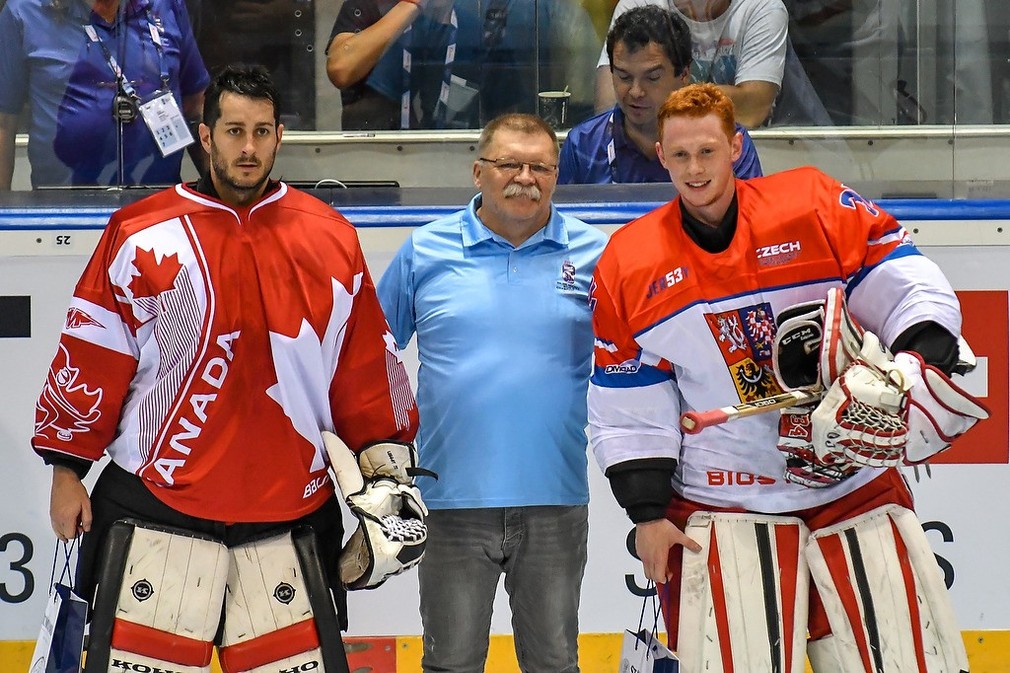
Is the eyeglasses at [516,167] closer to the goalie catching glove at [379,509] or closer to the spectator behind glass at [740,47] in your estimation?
the spectator behind glass at [740,47]

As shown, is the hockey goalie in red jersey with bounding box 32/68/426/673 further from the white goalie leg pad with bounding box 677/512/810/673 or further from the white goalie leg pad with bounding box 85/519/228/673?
the white goalie leg pad with bounding box 677/512/810/673

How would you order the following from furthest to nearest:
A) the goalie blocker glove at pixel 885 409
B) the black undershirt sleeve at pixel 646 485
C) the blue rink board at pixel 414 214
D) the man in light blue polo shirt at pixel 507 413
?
the blue rink board at pixel 414 214 → the man in light blue polo shirt at pixel 507 413 → the black undershirt sleeve at pixel 646 485 → the goalie blocker glove at pixel 885 409

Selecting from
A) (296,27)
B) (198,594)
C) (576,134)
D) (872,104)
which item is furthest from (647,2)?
(198,594)

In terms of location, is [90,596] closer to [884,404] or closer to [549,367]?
[549,367]

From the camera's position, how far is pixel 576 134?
3.43m

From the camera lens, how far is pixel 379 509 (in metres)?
2.58

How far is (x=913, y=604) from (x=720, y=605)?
33 cm

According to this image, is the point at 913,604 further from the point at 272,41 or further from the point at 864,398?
the point at 272,41

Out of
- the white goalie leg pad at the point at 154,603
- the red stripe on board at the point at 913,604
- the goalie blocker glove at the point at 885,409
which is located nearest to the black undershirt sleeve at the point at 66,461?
the white goalie leg pad at the point at 154,603

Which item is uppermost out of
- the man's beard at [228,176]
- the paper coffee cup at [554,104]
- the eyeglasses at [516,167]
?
the paper coffee cup at [554,104]

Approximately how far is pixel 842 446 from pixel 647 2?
4.76ft

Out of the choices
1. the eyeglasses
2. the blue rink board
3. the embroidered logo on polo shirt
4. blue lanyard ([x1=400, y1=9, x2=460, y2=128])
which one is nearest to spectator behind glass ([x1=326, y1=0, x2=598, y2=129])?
blue lanyard ([x1=400, y1=9, x2=460, y2=128])

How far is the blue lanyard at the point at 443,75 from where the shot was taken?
11.2 feet

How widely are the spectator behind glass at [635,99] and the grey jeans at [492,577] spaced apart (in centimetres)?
93
